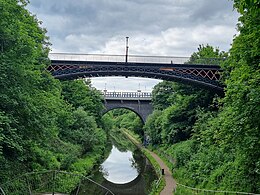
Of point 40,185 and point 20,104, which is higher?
point 20,104

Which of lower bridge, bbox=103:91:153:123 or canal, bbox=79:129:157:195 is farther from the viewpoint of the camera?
lower bridge, bbox=103:91:153:123

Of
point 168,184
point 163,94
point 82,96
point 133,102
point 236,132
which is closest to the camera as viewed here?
point 236,132

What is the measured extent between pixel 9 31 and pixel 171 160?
2163 centimetres

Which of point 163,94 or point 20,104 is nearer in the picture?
point 20,104

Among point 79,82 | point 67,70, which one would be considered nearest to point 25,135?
point 67,70

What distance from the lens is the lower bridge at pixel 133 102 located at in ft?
197

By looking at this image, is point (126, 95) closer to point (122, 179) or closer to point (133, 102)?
point (133, 102)

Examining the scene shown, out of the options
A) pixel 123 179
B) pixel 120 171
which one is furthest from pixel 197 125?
pixel 120 171

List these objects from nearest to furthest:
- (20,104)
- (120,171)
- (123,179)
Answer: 1. (20,104)
2. (123,179)
3. (120,171)

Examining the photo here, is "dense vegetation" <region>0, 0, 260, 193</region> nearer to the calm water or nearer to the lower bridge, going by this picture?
Answer: the calm water

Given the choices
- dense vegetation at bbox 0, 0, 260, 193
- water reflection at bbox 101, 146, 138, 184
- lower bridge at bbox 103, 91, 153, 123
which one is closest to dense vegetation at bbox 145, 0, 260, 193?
dense vegetation at bbox 0, 0, 260, 193

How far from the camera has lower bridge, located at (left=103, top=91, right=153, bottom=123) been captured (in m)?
59.9

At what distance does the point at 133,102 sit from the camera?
60531mm

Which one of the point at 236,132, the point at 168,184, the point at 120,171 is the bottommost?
the point at 120,171
